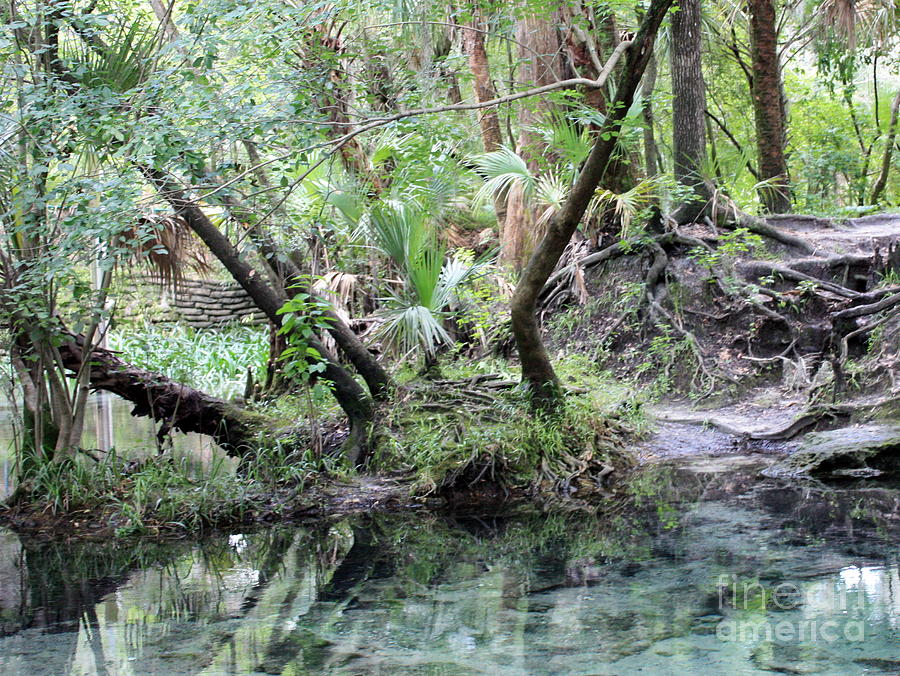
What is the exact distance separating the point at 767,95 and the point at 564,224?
6388 mm

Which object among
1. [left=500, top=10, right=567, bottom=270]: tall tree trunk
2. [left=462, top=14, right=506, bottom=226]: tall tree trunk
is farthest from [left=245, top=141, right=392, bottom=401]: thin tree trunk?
[left=462, top=14, right=506, bottom=226]: tall tree trunk

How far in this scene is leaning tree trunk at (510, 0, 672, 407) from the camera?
5.57m

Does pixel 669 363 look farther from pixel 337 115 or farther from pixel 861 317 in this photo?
pixel 337 115

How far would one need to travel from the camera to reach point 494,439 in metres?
6.25

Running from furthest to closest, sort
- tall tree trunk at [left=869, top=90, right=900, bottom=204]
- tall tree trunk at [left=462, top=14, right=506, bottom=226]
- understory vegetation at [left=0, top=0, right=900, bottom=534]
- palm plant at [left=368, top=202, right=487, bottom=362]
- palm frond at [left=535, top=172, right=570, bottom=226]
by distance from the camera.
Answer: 1. tall tree trunk at [left=869, top=90, right=900, bottom=204]
2. tall tree trunk at [left=462, top=14, right=506, bottom=226]
3. palm frond at [left=535, top=172, right=570, bottom=226]
4. palm plant at [left=368, top=202, right=487, bottom=362]
5. understory vegetation at [left=0, top=0, right=900, bottom=534]

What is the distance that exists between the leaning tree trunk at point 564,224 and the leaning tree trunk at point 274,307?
131 centimetres

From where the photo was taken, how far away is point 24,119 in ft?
16.1

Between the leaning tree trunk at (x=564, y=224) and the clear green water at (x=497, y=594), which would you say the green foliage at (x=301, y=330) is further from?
the leaning tree trunk at (x=564, y=224)

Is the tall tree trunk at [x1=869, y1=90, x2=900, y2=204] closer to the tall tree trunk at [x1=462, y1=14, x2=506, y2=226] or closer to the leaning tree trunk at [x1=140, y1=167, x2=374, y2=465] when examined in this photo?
the tall tree trunk at [x1=462, y1=14, x2=506, y2=226]

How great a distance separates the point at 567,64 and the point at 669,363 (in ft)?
12.4

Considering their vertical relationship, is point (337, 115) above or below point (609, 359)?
above

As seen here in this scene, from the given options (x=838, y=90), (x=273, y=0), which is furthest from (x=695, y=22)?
(x=838, y=90)

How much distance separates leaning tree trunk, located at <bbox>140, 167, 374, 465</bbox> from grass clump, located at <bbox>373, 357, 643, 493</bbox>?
207 millimetres

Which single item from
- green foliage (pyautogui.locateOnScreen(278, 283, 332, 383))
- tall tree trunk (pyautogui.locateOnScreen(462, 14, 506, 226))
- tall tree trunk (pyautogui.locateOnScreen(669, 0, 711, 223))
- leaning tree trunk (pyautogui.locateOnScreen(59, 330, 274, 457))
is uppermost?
tall tree trunk (pyautogui.locateOnScreen(462, 14, 506, 226))
